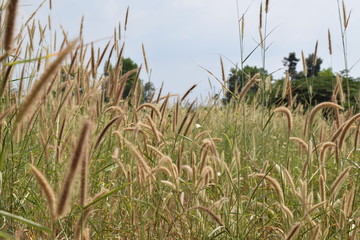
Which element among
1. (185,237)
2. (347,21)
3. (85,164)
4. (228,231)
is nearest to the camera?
(85,164)

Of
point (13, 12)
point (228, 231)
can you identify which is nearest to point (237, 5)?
point (228, 231)

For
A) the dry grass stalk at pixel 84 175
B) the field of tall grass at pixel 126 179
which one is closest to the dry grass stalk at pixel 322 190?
the field of tall grass at pixel 126 179

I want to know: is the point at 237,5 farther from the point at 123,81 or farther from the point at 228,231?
the point at 228,231

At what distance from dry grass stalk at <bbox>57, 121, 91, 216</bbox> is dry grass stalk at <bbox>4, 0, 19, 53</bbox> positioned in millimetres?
291

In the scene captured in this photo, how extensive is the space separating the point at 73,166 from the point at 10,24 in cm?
31

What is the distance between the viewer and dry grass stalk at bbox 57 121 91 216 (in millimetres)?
624

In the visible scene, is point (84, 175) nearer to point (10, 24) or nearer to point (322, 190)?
point (10, 24)

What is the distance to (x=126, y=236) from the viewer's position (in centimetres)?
207

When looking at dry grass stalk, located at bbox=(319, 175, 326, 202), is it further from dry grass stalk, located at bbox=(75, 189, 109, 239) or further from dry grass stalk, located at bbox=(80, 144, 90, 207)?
dry grass stalk, located at bbox=(80, 144, 90, 207)

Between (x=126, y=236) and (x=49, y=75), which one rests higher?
(x=49, y=75)

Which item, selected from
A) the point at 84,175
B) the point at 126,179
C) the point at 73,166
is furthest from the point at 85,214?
the point at 126,179

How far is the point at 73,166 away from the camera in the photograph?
0.65 metres

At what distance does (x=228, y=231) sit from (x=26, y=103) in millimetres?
1044

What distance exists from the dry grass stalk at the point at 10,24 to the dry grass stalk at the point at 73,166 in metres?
0.29
